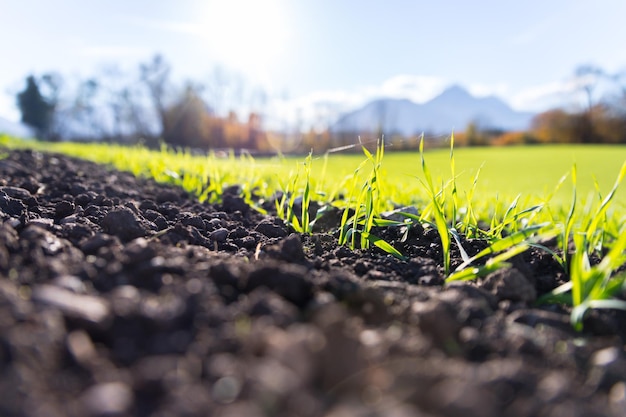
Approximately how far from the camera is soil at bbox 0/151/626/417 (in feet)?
2.10

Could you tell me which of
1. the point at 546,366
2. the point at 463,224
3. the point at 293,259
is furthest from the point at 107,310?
the point at 463,224

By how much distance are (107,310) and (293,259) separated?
2.02ft

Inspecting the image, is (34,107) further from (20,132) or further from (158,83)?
(20,132)

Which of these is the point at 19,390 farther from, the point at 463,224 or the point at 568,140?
the point at 568,140

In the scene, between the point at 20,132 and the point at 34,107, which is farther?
the point at 20,132

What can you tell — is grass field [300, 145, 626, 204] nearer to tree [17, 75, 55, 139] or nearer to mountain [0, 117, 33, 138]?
mountain [0, 117, 33, 138]

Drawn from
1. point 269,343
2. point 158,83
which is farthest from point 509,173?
point 158,83

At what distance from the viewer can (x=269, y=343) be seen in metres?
0.72

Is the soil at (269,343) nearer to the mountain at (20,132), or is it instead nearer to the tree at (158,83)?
the mountain at (20,132)

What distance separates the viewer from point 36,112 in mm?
43000

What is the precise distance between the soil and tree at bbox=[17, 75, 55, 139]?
165 feet

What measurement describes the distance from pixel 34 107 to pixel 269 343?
51.3 m

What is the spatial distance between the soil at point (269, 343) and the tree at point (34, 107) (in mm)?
50370

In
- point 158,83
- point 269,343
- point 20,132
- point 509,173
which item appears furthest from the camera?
point 20,132
